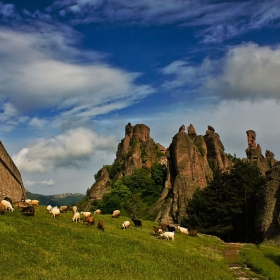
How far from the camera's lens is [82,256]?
17.1 metres

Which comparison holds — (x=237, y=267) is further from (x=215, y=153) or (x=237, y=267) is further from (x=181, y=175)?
(x=215, y=153)

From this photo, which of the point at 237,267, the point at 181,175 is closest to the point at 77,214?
the point at 237,267

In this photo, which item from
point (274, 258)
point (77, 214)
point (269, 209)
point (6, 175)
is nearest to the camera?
point (274, 258)

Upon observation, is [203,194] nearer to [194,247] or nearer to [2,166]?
[194,247]

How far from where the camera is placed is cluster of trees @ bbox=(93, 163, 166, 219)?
95731 millimetres

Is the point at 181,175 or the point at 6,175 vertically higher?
the point at 181,175

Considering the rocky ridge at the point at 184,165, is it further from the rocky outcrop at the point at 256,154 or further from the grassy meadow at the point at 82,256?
the grassy meadow at the point at 82,256

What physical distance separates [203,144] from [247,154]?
21.1m

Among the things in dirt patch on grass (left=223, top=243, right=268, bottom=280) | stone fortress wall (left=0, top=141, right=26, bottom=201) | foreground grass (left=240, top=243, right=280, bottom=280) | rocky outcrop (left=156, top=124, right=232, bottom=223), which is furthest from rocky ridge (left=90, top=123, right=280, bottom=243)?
stone fortress wall (left=0, top=141, right=26, bottom=201)

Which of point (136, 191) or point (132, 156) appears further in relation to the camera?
point (132, 156)

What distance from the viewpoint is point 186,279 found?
1673cm

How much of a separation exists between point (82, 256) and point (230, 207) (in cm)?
3292

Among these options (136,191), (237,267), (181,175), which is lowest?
(237,267)

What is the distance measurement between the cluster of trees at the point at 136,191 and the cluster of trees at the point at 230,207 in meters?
39.4
